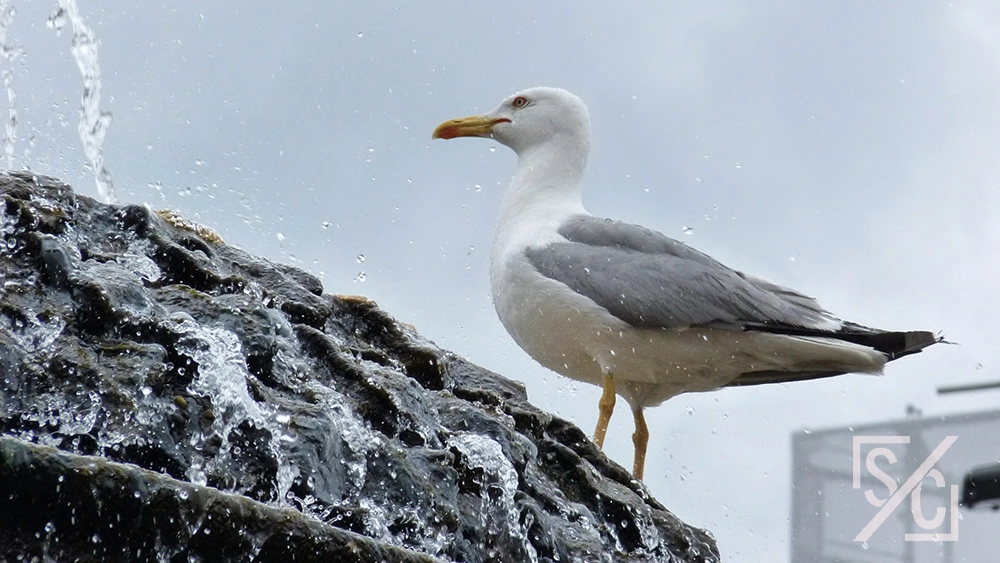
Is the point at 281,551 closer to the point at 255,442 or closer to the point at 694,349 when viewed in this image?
the point at 255,442

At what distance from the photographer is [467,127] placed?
8180mm

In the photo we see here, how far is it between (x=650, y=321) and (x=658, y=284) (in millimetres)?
202

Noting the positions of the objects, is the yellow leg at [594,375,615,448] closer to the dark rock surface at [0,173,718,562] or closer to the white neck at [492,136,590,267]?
the white neck at [492,136,590,267]

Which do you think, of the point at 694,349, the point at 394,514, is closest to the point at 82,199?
the point at 394,514

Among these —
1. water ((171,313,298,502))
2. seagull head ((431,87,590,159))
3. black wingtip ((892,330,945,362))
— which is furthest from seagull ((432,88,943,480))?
water ((171,313,298,502))

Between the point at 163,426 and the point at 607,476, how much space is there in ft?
6.24

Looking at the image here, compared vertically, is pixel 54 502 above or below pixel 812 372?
below

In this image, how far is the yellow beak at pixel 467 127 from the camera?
→ 8102 millimetres

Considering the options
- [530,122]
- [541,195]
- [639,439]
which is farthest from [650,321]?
[530,122]

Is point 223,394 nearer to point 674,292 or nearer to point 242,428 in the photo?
point 242,428

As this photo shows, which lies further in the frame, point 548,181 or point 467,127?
point 467,127

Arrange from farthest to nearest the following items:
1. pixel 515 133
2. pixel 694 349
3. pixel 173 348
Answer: pixel 515 133
pixel 694 349
pixel 173 348

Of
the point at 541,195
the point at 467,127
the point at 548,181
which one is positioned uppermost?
the point at 467,127

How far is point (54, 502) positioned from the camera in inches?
96.2
